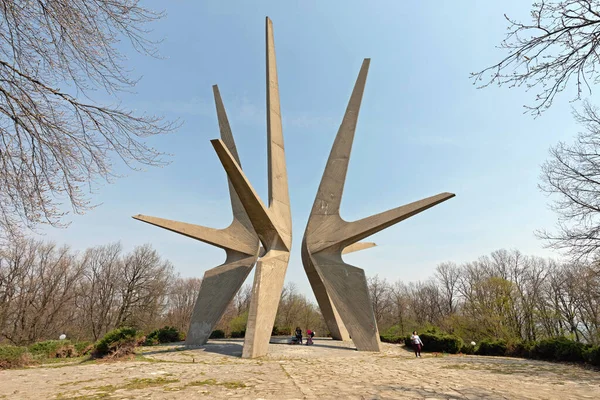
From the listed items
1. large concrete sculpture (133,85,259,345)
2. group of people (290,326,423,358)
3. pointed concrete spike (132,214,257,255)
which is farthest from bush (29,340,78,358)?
group of people (290,326,423,358)

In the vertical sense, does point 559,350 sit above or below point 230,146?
below

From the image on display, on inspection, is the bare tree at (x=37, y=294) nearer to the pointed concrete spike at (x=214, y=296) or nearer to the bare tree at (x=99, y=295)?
the bare tree at (x=99, y=295)

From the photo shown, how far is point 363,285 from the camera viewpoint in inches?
466

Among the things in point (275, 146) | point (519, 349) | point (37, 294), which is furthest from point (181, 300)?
point (519, 349)

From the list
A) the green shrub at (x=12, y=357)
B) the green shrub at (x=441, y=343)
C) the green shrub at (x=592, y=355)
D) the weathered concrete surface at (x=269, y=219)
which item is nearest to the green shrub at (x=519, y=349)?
the green shrub at (x=441, y=343)

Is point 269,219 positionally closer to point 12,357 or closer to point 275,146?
point 275,146

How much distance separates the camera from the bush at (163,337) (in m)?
14.1

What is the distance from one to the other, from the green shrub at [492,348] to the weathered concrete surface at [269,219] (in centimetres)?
953

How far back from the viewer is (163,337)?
14836 millimetres

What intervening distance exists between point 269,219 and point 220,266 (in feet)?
12.3

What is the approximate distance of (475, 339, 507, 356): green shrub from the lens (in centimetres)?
1348

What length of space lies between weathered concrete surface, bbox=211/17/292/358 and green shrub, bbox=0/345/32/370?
6.06 m

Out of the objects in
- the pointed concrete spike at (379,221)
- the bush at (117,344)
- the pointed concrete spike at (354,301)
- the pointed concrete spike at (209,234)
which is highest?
the pointed concrete spike at (379,221)

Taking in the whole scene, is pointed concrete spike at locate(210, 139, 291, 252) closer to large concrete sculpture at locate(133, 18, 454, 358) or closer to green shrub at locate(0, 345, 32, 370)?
large concrete sculpture at locate(133, 18, 454, 358)
